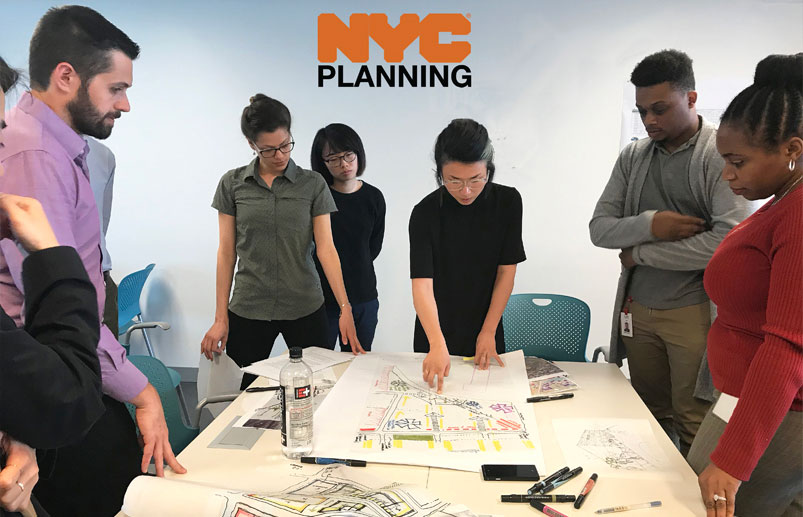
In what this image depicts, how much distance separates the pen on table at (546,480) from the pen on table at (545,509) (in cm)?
3

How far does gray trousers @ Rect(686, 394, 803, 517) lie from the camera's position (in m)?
1.03

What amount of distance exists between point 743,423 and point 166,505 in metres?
1.01

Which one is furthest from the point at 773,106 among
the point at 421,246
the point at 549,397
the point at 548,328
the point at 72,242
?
the point at 72,242

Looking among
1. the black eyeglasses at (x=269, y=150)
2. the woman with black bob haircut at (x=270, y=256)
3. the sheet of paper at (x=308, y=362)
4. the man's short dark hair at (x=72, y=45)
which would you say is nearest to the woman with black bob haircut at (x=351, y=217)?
the woman with black bob haircut at (x=270, y=256)

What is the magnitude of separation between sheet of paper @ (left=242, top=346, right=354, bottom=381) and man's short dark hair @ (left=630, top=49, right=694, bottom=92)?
1.32 m

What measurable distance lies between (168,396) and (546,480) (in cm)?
120

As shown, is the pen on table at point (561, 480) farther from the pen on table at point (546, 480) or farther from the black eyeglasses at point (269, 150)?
the black eyeglasses at point (269, 150)

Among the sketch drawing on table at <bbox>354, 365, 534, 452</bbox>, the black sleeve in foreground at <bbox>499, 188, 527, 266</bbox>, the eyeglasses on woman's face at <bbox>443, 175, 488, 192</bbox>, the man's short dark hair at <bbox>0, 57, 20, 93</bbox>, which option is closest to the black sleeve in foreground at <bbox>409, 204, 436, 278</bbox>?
the eyeglasses on woman's face at <bbox>443, 175, 488, 192</bbox>

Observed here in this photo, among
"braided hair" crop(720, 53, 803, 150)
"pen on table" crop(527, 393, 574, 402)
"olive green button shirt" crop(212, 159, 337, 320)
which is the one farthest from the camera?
"olive green button shirt" crop(212, 159, 337, 320)

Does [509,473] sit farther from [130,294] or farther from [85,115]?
[130,294]

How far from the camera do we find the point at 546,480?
40.8 inches

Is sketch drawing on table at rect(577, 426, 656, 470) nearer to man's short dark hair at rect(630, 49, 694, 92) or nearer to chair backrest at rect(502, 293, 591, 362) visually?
chair backrest at rect(502, 293, 591, 362)

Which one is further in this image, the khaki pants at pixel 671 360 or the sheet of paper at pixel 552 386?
the khaki pants at pixel 671 360

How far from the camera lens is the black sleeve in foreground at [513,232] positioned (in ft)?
5.59
